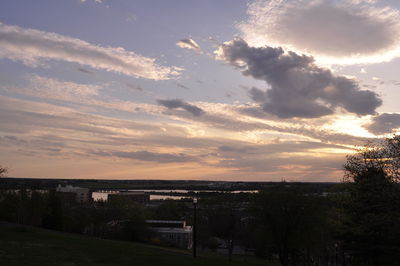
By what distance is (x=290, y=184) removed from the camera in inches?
1908

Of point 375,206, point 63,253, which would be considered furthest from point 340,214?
point 63,253

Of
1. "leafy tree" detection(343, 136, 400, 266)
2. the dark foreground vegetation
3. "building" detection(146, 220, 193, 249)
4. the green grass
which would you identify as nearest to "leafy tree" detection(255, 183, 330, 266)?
the dark foreground vegetation

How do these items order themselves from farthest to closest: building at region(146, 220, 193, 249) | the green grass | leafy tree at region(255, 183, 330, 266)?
building at region(146, 220, 193, 249) → leafy tree at region(255, 183, 330, 266) → the green grass

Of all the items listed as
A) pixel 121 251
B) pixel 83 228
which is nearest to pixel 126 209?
pixel 83 228

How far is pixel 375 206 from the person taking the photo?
3256 cm

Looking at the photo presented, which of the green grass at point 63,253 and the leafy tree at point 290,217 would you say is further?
the leafy tree at point 290,217

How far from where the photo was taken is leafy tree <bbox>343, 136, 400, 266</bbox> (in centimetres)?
3092

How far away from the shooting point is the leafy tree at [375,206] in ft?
101

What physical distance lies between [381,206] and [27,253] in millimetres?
27218

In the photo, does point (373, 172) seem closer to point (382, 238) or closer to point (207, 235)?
point (382, 238)

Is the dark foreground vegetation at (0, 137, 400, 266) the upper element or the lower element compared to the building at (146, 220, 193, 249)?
upper

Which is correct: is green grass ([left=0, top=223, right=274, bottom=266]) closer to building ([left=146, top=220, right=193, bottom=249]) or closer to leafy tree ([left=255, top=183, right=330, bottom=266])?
leafy tree ([left=255, top=183, right=330, bottom=266])

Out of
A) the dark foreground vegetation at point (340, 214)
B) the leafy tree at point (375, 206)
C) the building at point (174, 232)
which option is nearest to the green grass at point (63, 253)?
the dark foreground vegetation at point (340, 214)

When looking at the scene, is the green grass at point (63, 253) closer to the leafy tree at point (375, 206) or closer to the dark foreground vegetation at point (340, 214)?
the dark foreground vegetation at point (340, 214)
